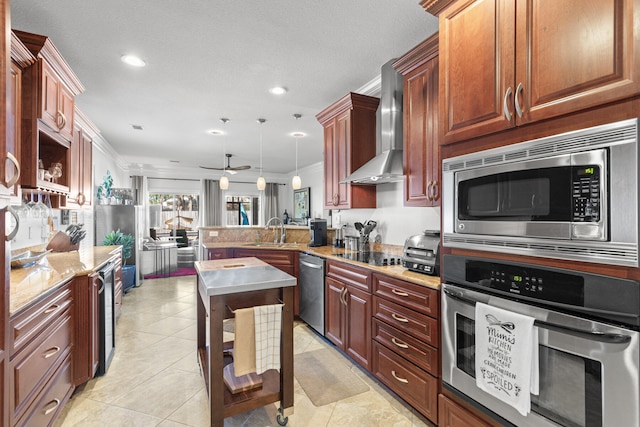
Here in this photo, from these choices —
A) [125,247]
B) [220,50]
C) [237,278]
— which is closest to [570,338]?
[237,278]

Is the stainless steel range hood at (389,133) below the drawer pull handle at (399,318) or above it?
above

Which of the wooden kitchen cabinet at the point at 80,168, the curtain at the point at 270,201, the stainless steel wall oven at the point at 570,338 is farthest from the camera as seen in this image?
the curtain at the point at 270,201

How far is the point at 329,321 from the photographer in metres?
2.95

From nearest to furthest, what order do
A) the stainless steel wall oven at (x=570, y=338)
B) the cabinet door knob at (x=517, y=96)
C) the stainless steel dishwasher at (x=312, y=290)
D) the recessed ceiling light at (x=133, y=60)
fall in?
the stainless steel wall oven at (x=570, y=338) → the cabinet door knob at (x=517, y=96) → the recessed ceiling light at (x=133, y=60) → the stainless steel dishwasher at (x=312, y=290)

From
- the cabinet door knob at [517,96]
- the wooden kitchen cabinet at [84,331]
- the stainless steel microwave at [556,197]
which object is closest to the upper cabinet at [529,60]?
the cabinet door knob at [517,96]

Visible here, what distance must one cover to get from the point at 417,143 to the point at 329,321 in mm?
1878

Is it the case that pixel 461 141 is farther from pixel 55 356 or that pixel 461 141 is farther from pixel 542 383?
pixel 55 356

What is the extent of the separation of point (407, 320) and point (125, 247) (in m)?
4.77

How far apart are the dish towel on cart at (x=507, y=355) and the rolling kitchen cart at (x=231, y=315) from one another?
3.40 ft

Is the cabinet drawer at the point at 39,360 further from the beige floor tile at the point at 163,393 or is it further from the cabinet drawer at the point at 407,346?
the cabinet drawer at the point at 407,346

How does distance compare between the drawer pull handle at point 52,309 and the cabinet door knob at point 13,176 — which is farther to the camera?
the drawer pull handle at point 52,309

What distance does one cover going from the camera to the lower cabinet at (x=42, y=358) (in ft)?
4.47

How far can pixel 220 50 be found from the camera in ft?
7.84

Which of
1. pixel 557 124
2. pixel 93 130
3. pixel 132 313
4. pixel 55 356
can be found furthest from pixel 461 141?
pixel 132 313
